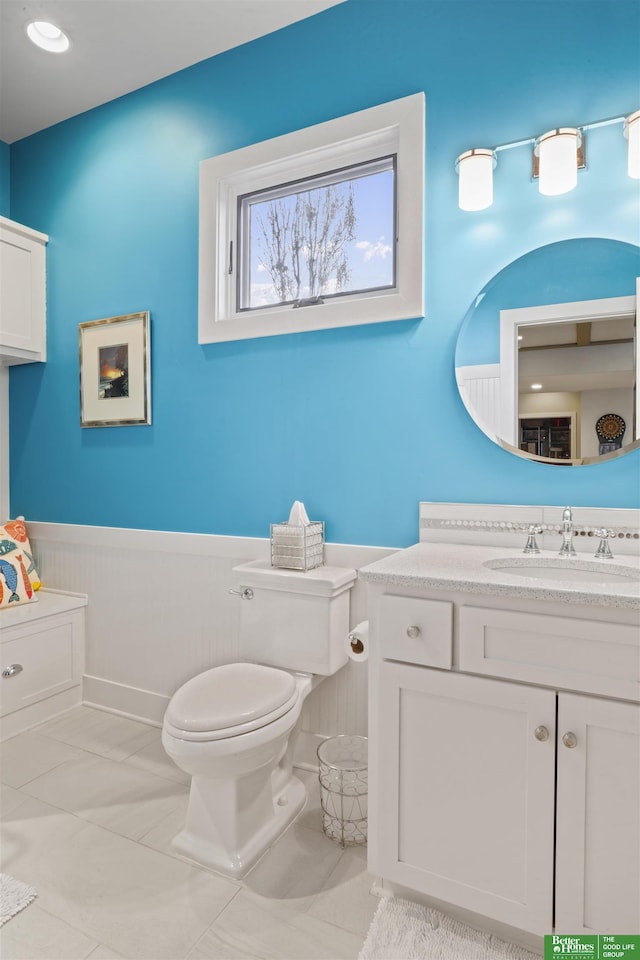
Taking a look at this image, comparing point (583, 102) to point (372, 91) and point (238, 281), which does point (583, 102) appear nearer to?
point (372, 91)

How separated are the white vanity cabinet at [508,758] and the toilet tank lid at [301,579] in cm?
44


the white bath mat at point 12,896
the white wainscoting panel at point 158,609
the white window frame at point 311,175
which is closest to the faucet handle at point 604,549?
the white wainscoting panel at point 158,609

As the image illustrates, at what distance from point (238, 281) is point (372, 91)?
2.75ft

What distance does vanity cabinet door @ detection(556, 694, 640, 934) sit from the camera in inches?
42.6

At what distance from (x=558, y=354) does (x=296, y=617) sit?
1.20 meters

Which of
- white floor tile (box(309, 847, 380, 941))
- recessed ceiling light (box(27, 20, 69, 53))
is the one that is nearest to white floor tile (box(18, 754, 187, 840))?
white floor tile (box(309, 847, 380, 941))

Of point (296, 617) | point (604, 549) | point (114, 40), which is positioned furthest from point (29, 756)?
point (114, 40)

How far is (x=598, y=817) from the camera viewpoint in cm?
111

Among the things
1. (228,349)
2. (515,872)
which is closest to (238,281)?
(228,349)

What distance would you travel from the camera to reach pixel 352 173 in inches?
79.4

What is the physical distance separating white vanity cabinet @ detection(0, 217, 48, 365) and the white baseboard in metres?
1.66

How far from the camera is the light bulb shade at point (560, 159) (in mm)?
1523

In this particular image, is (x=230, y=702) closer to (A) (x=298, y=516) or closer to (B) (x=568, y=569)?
(A) (x=298, y=516)

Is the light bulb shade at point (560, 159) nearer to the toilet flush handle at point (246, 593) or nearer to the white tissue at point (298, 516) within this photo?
the white tissue at point (298, 516)
